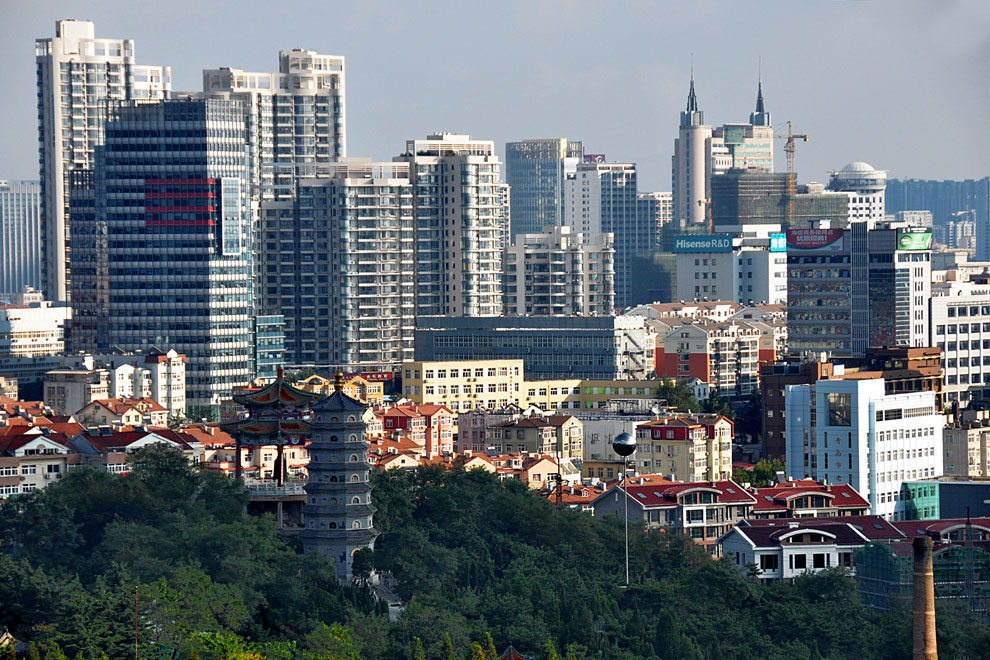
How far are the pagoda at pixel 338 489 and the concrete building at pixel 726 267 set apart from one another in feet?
323

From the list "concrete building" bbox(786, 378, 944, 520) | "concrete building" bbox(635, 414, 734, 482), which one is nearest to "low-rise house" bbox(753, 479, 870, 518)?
"concrete building" bbox(786, 378, 944, 520)

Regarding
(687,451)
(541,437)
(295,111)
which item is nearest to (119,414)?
(541,437)

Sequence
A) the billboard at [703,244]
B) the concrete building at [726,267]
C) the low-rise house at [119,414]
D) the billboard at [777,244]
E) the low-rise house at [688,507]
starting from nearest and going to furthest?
the low-rise house at [688,507], the low-rise house at [119,414], the concrete building at [726,267], the billboard at [777,244], the billboard at [703,244]

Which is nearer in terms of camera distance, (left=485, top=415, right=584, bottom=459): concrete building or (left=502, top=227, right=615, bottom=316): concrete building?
(left=485, top=415, right=584, bottom=459): concrete building

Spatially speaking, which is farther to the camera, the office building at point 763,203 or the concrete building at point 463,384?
the office building at point 763,203

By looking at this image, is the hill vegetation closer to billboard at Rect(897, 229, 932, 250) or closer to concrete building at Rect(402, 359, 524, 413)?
concrete building at Rect(402, 359, 524, 413)

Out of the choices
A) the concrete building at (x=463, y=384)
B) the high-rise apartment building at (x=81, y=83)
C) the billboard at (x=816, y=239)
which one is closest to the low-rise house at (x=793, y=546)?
the concrete building at (x=463, y=384)

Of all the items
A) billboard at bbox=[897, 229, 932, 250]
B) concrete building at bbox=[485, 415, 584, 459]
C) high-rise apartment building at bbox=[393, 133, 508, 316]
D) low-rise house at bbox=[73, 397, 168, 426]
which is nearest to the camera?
concrete building at bbox=[485, 415, 584, 459]

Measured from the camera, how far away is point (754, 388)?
365ft

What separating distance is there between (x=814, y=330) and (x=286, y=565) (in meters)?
51.1

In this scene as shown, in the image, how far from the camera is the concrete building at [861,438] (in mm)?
78062

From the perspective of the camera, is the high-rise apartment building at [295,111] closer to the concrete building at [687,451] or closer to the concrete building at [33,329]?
the concrete building at [33,329]

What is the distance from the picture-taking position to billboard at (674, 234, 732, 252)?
15912 cm

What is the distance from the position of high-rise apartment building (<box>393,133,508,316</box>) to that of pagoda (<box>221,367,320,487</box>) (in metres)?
56.3
